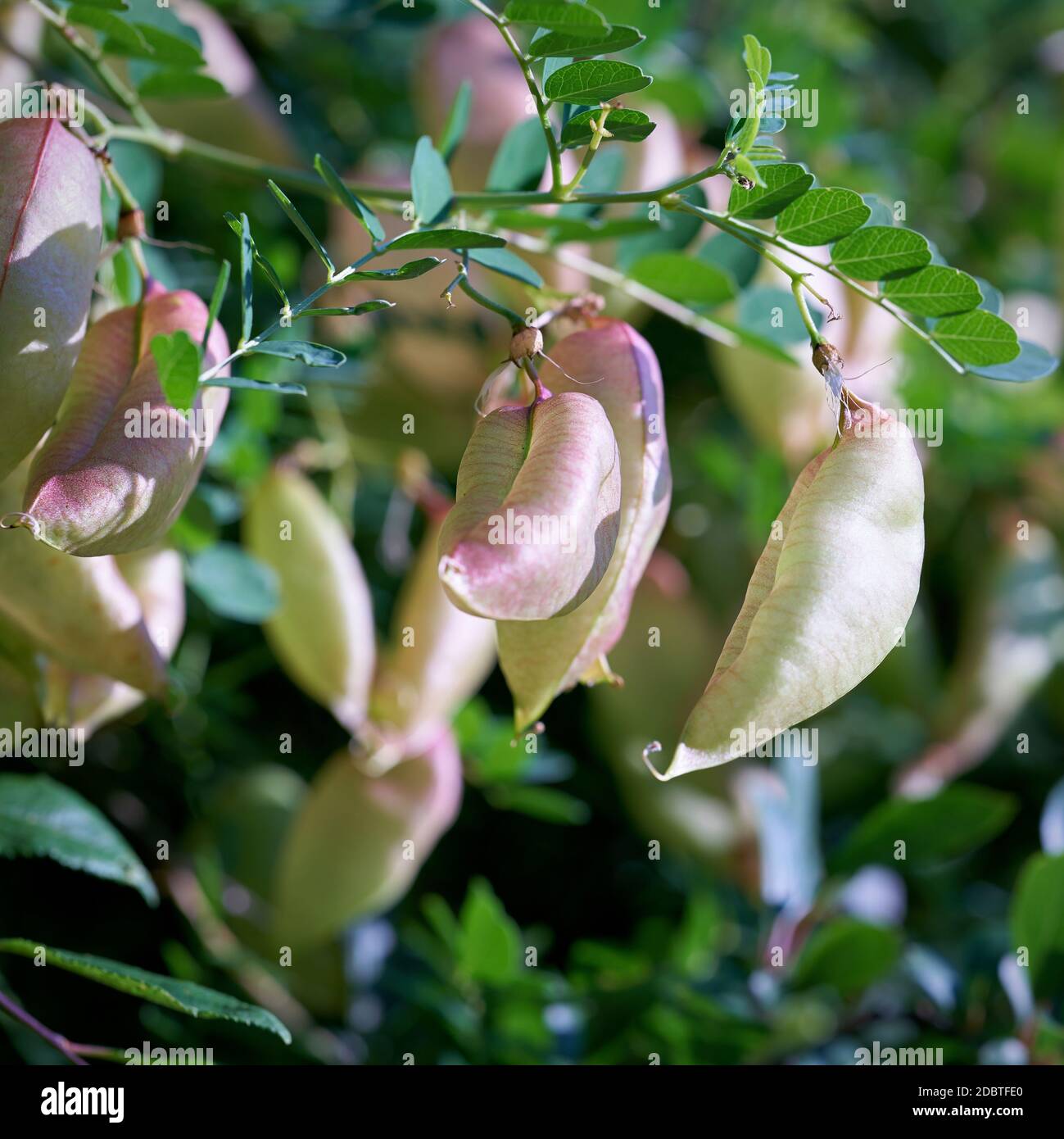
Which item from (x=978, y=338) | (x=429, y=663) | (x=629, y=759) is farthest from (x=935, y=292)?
(x=629, y=759)

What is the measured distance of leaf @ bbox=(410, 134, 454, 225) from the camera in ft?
1.32

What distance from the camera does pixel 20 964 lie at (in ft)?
2.35

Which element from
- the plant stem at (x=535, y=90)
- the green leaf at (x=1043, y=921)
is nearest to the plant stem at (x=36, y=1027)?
the plant stem at (x=535, y=90)

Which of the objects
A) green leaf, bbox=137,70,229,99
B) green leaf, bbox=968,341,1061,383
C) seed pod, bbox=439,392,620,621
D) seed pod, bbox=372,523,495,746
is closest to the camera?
seed pod, bbox=439,392,620,621

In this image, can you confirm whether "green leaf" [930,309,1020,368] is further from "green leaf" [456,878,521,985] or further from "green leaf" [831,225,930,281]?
"green leaf" [456,878,521,985]

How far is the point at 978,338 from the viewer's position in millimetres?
413

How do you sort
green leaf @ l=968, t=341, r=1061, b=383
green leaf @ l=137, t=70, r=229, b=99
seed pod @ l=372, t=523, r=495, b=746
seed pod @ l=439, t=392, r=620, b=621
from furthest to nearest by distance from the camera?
seed pod @ l=372, t=523, r=495, b=746 → green leaf @ l=137, t=70, r=229, b=99 → green leaf @ l=968, t=341, r=1061, b=383 → seed pod @ l=439, t=392, r=620, b=621

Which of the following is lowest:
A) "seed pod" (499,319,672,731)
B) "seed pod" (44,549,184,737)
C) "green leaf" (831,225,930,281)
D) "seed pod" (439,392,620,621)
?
"seed pod" (44,549,184,737)

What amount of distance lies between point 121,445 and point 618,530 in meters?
0.15

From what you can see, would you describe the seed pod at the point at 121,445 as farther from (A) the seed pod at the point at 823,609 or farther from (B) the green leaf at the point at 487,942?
(B) the green leaf at the point at 487,942

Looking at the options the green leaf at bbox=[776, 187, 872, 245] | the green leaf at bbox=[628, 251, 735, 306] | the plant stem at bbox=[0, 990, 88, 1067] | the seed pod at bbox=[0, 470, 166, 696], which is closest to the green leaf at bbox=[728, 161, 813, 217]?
the green leaf at bbox=[776, 187, 872, 245]

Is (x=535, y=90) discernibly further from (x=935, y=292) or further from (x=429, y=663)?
(x=429, y=663)
